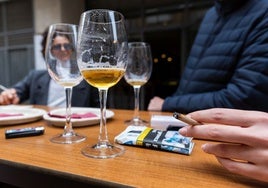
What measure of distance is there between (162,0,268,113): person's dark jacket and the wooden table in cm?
46

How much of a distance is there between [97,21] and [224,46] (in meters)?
0.73

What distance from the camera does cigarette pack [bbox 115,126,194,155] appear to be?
483 millimetres

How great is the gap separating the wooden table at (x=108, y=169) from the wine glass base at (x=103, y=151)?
12 millimetres

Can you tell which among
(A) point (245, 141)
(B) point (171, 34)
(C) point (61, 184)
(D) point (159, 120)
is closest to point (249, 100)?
(D) point (159, 120)

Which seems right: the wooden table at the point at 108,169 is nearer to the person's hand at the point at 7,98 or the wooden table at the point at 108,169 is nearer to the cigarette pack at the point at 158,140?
the cigarette pack at the point at 158,140

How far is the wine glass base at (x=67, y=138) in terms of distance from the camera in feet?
1.85

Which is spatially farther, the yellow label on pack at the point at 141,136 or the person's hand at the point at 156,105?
the person's hand at the point at 156,105

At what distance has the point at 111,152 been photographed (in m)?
0.47

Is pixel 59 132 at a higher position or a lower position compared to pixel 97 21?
lower

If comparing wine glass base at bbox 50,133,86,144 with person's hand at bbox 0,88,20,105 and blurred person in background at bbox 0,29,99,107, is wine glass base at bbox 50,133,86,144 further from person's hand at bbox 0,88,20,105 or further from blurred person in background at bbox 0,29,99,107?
blurred person in background at bbox 0,29,99,107

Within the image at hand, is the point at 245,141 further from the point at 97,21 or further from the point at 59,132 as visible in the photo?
the point at 59,132

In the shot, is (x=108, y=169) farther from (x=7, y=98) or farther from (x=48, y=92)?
(x=48, y=92)

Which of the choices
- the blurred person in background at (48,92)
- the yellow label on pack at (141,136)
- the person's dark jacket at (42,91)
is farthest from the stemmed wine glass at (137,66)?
the person's dark jacket at (42,91)

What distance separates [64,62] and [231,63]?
26.6 inches
